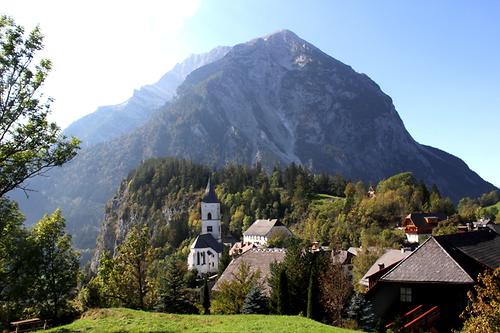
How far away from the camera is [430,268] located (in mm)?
24688

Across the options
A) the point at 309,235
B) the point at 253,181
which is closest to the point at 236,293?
the point at 309,235

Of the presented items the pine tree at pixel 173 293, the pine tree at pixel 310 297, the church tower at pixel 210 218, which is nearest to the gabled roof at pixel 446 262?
the pine tree at pixel 310 297

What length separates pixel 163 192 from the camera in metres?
149

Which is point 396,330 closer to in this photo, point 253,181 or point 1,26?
point 1,26

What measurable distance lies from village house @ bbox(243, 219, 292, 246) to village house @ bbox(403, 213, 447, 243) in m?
24.5

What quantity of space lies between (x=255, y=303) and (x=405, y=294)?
39.6ft

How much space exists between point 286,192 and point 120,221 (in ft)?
214

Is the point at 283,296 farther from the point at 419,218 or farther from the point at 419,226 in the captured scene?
the point at 419,218

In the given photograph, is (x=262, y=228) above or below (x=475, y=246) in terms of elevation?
above

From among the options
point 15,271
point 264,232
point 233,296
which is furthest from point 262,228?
point 15,271

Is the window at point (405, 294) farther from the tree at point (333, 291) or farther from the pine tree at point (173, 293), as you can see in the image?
the pine tree at point (173, 293)

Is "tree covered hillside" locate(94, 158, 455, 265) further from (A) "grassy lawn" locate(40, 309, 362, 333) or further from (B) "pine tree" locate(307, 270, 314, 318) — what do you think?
(A) "grassy lawn" locate(40, 309, 362, 333)

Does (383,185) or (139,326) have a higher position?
(383,185)

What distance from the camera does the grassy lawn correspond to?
19.4 m
